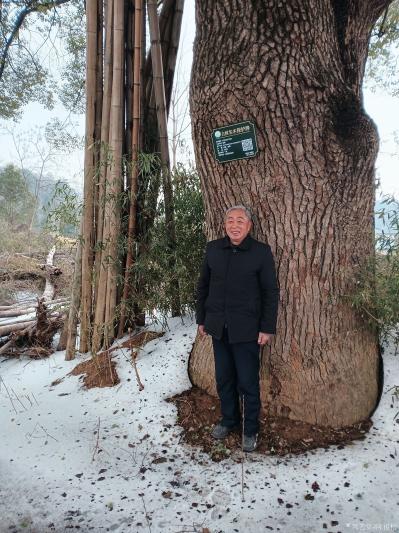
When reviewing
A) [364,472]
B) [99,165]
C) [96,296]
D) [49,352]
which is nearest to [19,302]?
[49,352]

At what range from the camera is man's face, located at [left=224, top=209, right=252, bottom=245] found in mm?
1811

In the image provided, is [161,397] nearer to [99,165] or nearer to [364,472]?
[364,472]

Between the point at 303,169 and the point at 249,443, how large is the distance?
146 cm

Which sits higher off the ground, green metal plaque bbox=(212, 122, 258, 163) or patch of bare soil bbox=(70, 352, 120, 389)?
green metal plaque bbox=(212, 122, 258, 163)

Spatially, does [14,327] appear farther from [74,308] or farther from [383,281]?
[383,281]

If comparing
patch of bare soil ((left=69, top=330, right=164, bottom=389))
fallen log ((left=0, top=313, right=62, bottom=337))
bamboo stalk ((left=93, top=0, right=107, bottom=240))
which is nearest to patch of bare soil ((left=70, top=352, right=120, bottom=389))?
patch of bare soil ((left=69, top=330, right=164, bottom=389))

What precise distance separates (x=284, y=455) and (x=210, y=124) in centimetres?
177

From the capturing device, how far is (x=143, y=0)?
105 inches

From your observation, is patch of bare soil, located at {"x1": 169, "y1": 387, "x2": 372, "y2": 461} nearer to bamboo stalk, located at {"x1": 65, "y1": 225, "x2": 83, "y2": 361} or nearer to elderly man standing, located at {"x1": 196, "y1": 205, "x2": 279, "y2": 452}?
elderly man standing, located at {"x1": 196, "y1": 205, "x2": 279, "y2": 452}

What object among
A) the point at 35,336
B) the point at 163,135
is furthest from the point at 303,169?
the point at 35,336

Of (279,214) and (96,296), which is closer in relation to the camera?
(279,214)

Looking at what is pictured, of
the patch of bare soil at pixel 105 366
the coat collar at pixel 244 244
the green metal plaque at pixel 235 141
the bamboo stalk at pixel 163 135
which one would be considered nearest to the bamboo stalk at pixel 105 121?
the bamboo stalk at pixel 163 135

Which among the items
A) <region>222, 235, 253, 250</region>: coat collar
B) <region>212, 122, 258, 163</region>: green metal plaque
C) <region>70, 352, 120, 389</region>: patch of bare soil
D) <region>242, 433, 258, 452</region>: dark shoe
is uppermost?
<region>212, 122, 258, 163</region>: green metal plaque

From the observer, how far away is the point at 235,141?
6.13 feet
